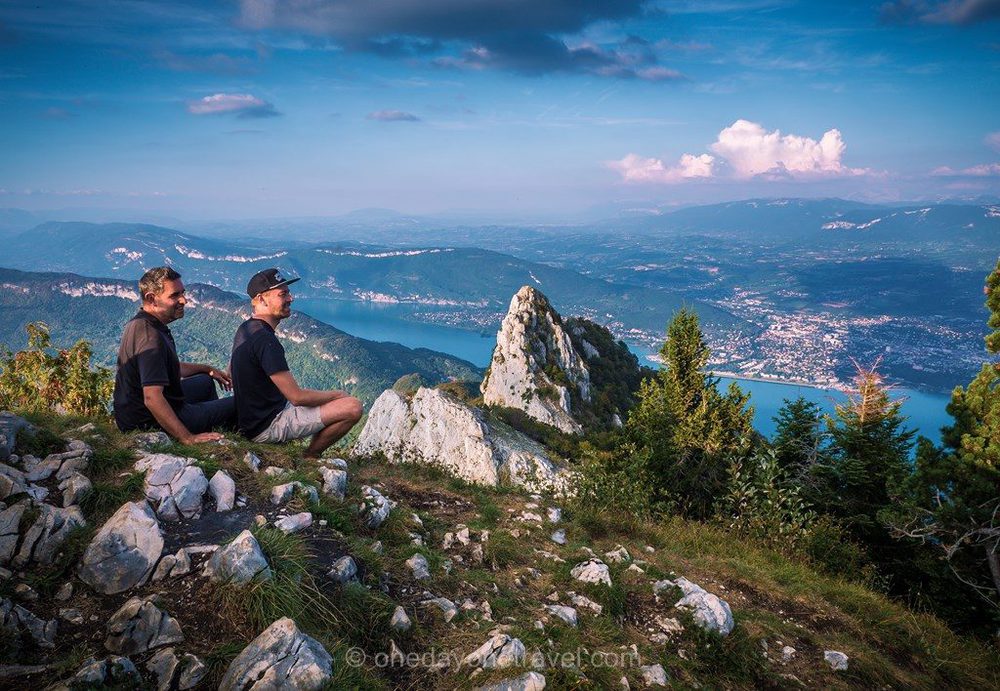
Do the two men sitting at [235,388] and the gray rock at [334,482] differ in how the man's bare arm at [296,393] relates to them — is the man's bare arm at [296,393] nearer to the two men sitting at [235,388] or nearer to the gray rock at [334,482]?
the two men sitting at [235,388]

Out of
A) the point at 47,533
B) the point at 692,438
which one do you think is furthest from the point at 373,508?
the point at 692,438

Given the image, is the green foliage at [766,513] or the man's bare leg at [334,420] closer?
the man's bare leg at [334,420]

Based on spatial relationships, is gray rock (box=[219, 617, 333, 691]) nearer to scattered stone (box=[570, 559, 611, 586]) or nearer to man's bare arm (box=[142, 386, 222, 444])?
scattered stone (box=[570, 559, 611, 586])

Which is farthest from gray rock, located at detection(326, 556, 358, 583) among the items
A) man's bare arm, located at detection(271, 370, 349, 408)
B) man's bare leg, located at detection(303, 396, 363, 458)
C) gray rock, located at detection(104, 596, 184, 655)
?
man's bare leg, located at detection(303, 396, 363, 458)

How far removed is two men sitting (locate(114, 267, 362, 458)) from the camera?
6.87 metres

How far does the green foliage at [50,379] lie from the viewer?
34.6 feet

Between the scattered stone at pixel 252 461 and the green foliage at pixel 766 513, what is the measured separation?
8623 millimetres

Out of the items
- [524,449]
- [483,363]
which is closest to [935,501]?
[524,449]

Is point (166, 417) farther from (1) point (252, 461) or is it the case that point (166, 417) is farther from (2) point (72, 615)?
(2) point (72, 615)

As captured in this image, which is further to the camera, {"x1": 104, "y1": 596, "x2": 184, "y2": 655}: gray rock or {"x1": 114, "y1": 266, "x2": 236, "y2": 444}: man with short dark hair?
{"x1": 114, "y1": 266, "x2": 236, "y2": 444}: man with short dark hair

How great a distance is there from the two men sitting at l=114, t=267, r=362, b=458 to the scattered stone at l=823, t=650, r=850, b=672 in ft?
22.4

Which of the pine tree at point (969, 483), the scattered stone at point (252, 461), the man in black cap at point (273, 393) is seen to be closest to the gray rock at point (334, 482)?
the scattered stone at point (252, 461)

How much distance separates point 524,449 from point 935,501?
39.6 ft

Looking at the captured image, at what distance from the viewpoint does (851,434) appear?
15836 mm
